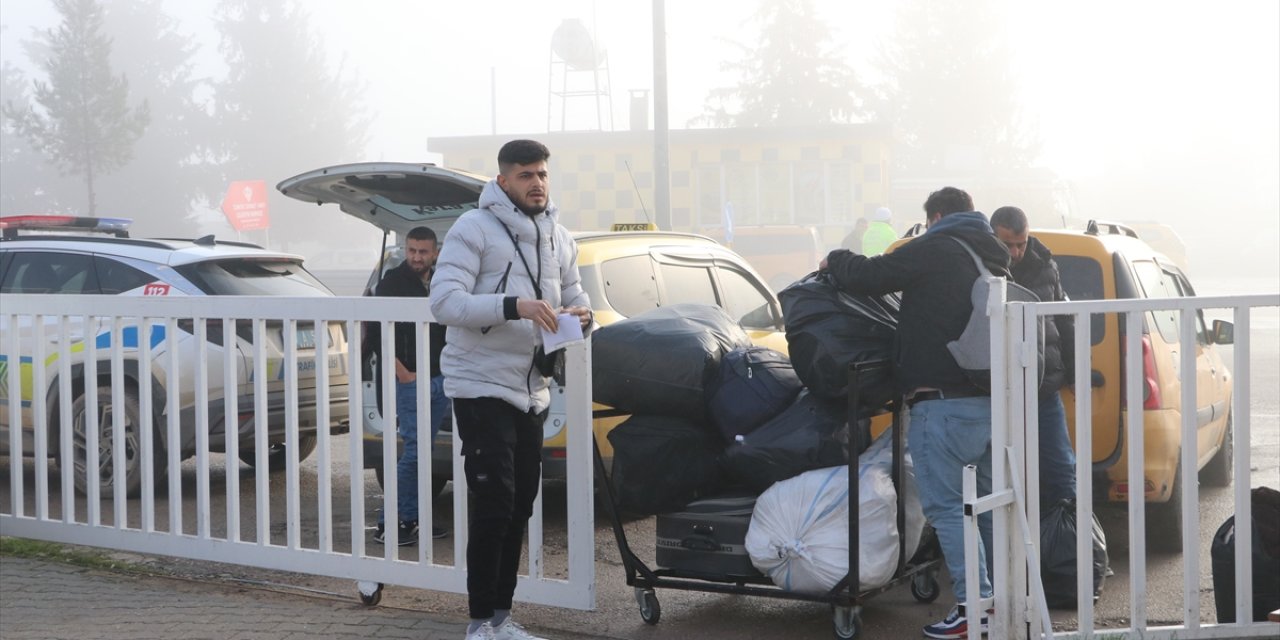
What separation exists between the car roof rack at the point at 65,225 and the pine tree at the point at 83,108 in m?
53.7

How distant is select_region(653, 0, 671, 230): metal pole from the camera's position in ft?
57.2

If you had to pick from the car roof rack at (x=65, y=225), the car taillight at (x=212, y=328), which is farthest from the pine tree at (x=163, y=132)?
the car taillight at (x=212, y=328)

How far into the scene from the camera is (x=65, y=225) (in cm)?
1041

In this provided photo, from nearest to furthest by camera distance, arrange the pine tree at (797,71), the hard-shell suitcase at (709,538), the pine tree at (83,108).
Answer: the hard-shell suitcase at (709,538), the pine tree at (83,108), the pine tree at (797,71)

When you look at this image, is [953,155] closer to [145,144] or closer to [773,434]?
[145,144]

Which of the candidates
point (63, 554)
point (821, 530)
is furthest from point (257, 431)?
point (821, 530)

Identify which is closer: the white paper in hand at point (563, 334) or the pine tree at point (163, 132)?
the white paper in hand at point (563, 334)

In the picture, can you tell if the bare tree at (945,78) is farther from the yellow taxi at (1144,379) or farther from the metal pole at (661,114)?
the yellow taxi at (1144,379)

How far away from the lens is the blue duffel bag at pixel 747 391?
5.21 m

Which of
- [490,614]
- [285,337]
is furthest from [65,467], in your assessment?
[490,614]

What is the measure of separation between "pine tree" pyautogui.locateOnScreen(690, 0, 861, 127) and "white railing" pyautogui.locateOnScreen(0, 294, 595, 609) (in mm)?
65999

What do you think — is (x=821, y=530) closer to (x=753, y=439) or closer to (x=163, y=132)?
(x=753, y=439)

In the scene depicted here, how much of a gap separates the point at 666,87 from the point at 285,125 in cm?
8016

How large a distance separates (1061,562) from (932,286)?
1112mm
